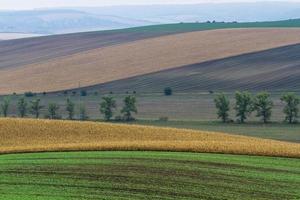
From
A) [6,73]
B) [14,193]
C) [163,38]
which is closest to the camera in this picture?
[14,193]

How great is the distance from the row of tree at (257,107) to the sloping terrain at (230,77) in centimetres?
1965

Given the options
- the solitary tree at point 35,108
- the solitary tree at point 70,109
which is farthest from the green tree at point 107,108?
the solitary tree at point 35,108

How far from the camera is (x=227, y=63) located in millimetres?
97188

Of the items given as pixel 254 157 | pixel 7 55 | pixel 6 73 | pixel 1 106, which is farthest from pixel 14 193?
pixel 7 55

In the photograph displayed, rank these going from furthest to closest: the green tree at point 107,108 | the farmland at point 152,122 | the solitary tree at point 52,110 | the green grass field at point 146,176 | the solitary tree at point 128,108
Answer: the solitary tree at point 52,110 → the green tree at point 107,108 → the solitary tree at point 128,108 → the farmland at point 152,122 → the green grass field at point 146,176

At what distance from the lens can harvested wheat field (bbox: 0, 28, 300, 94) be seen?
9544 cm

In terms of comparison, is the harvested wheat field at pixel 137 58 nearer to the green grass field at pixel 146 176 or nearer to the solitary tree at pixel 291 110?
the solitary tree at pixel 291 110

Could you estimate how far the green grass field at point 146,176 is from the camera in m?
21.4

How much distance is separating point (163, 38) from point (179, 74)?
35.8 metres

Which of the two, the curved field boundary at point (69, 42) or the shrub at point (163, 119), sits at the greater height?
the curved field boundary at point (69, 42)

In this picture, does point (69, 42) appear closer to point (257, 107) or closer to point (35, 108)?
point (35, 108)

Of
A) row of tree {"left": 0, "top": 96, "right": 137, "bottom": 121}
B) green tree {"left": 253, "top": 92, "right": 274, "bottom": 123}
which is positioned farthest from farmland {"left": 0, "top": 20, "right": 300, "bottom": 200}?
green tree {"left": 253, "top": 92, "right": 274, "bottom": 123}

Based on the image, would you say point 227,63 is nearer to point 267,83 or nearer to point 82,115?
point 267,83

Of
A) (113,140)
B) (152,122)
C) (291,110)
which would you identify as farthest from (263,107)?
(113,140)
